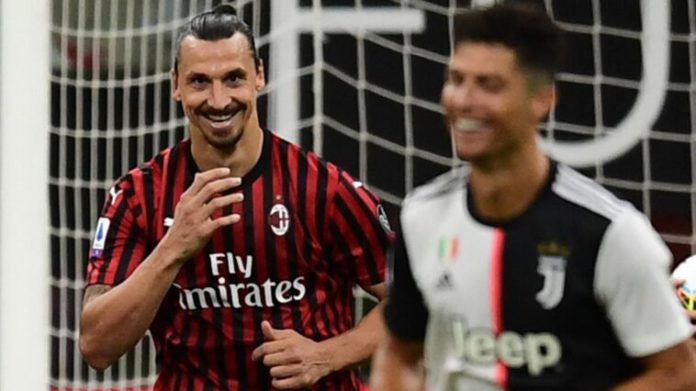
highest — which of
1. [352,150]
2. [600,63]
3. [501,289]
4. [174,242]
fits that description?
[501,289]

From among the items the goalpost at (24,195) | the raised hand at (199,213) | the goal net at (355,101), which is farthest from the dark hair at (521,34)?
the goal net at (355,101)

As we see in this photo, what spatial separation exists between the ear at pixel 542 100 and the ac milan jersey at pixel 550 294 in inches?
3.9

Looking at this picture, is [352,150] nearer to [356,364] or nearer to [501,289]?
[356,364]

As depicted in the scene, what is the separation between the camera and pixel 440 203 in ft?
10.5

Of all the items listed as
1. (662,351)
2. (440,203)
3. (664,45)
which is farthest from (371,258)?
(664,45)

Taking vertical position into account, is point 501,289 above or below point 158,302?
above

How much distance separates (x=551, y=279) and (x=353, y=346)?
1.11 meters

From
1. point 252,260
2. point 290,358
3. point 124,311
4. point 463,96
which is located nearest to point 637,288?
point 463,96

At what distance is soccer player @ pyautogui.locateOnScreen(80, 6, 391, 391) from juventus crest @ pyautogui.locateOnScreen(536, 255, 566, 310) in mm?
1056

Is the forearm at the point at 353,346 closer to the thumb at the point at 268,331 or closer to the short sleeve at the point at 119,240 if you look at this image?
the thumb at the point at 268,331

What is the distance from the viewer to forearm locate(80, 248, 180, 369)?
13.0 feet

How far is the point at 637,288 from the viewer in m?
2.94

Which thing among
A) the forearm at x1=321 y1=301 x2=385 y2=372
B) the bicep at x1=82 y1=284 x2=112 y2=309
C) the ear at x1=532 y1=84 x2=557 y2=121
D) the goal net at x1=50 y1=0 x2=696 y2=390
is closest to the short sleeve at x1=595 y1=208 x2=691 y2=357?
the ear at x1=532 y1=84 x2=557 y2=121

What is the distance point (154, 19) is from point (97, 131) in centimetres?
38
